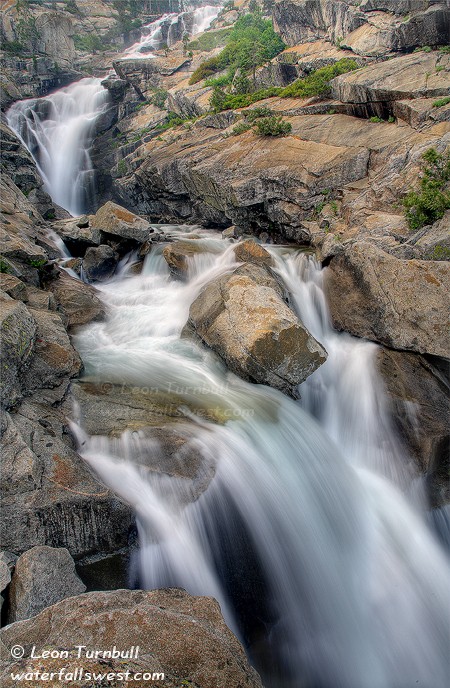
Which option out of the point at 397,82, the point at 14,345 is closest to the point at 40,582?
the point at 14,345

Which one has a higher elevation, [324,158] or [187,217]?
[324,158]

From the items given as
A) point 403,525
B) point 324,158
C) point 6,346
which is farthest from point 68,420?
point 324,158

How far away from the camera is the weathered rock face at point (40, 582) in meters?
4.02

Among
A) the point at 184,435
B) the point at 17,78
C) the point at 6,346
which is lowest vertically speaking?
the point at 184,435

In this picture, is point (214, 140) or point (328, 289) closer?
point (328, 289)

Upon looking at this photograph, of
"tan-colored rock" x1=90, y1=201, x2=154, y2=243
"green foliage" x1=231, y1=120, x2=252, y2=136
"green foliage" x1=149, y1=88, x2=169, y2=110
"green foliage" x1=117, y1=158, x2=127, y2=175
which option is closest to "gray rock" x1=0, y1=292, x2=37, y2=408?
"tan-colored rock" x1=90, y1=201, x2=154, y2=243

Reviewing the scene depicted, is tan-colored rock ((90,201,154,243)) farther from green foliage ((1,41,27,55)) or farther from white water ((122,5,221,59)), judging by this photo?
white water ((122,5,221,59))

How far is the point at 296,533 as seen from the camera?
642cm

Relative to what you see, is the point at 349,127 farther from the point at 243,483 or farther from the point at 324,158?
the point at 243,483

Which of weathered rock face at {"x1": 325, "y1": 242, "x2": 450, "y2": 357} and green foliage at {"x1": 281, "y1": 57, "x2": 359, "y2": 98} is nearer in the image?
weathered rock face at {"x1": 325, "y1": 242, "x2": 450, "y2": 357}

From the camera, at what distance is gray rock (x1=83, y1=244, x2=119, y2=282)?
1499cm

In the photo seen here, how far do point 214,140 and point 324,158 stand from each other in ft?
27.4

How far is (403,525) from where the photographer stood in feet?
23.4

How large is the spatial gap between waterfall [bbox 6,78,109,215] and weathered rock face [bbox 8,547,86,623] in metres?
27.5
